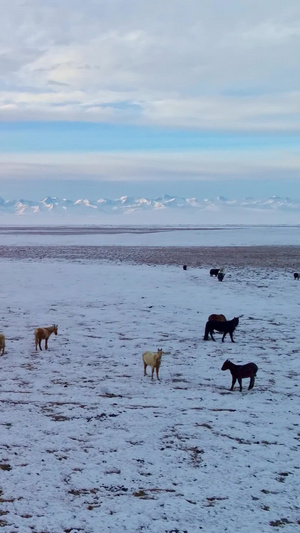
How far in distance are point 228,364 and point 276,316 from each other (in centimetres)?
796

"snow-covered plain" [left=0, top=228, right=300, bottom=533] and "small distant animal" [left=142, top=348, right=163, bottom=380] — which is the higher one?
"small distant animal" [left=142, top=348, right=163, bottom=380]

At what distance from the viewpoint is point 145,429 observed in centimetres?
808

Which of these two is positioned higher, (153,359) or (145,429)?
(153,359)

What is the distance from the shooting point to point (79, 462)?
6977 millimetres

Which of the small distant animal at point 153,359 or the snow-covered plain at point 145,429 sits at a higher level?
the small distant animal at point 153,359

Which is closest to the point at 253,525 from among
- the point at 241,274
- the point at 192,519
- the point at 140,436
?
the point at 192,519

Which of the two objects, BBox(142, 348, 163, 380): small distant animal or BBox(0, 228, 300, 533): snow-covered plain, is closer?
BBox(0, 228, 300, 533): snow-covered plain

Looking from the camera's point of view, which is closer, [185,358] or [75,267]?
[185,358]

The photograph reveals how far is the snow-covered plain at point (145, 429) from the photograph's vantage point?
588 centimetres

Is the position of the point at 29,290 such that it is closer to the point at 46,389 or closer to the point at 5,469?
the point at 46,389

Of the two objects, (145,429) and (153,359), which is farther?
(153,359)

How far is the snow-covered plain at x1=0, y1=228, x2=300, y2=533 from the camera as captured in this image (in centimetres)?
588

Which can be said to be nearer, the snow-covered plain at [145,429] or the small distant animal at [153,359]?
the snow-covered plain at [145,429]

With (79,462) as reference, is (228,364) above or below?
above
